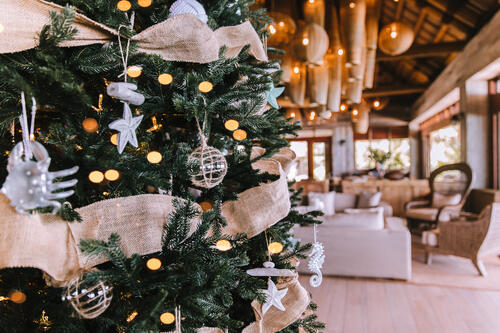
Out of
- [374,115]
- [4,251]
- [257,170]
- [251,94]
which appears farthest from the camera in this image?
[374,115]

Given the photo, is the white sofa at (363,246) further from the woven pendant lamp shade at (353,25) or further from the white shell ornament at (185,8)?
the white shell ornament at (185,8)

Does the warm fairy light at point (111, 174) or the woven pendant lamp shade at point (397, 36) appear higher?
the woven pendant lamp shade at point (397, 36)

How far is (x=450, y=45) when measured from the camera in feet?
18.5

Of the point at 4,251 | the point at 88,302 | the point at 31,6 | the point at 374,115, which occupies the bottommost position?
the point at 88,302

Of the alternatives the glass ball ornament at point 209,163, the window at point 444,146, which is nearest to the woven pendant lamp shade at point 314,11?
the glass ball ornament at point 209,163

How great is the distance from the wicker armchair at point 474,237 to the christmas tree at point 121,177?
3.48 metres

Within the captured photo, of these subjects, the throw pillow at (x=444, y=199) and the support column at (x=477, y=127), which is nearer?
the support column at (x=477, y=127)

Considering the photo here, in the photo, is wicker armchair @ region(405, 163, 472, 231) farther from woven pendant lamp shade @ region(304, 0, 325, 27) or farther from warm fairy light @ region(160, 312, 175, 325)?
warm fairy light @ region(160, 312, 175, 325)

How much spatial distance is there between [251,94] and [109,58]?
35cm

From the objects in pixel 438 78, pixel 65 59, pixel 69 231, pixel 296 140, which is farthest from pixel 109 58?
pixel 296 140

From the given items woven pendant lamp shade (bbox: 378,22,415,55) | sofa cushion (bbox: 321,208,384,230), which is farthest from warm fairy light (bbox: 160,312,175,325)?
woven pendant lamp shade (bbox: 378,22,415,55)

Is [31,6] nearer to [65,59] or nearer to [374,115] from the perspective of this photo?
[65,59]

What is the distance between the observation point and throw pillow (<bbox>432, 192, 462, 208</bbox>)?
17.4 ft

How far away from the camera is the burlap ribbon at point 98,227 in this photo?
20.3 inches
